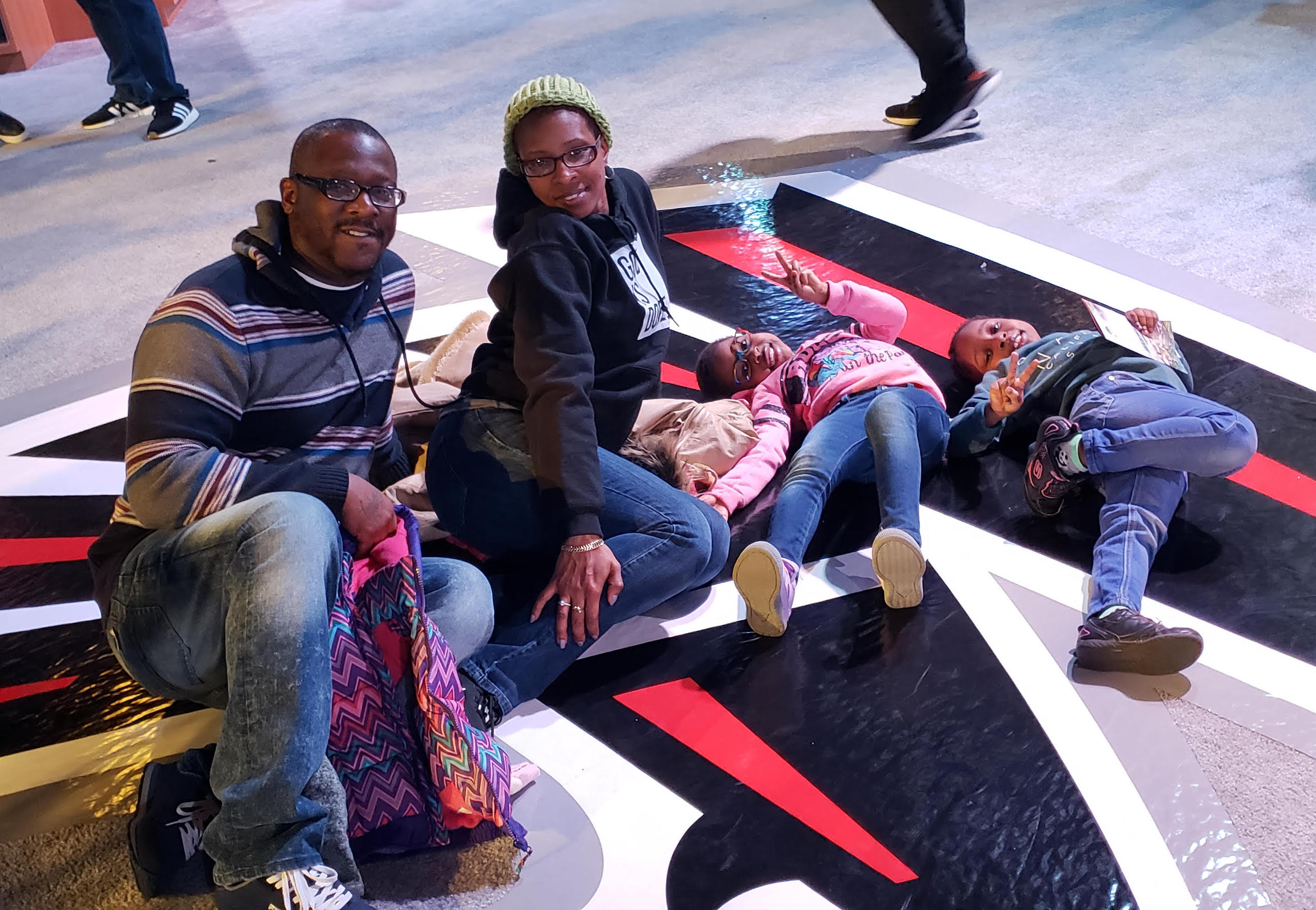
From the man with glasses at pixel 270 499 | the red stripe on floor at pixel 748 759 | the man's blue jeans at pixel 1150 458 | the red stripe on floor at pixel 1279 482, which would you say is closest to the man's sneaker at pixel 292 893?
the man with glasses at pixel 270 499

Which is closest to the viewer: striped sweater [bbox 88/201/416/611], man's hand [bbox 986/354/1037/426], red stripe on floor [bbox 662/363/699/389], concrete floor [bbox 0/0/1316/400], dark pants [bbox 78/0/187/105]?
striped sweater [bbox 88/201/416/611]

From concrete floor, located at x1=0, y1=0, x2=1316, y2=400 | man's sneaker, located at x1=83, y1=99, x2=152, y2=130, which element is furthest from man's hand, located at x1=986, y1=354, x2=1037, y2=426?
man's sneaker, located at x1=83, y1=99, x2=152, y2=130

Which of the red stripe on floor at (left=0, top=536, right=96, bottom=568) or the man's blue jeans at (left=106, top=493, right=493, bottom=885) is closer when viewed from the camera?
the man's blue jeans at (left=106, top=493, right=493, bottom=885)

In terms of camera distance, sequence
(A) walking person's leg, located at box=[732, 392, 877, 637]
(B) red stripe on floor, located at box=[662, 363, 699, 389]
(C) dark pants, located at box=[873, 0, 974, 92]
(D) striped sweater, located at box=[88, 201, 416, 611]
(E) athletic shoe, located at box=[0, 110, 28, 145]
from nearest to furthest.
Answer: (D) striped sweater, located at box=[88, 201, 416, 611], (A) walking person's leg, located at box=[732, 392, 877, 637], (B) red stripe on floor, located at box=[662, 363, 699, 389], (C) dark pants, located at box=[873, 0, 974, 92], (E) athletic shoe, located at box=[0, 110, 28, 145]

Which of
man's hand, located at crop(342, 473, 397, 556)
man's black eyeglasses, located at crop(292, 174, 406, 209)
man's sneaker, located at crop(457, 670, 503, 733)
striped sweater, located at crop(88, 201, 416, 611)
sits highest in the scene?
man's black eyeglasses, located at crop(292, 174, 406, 209)

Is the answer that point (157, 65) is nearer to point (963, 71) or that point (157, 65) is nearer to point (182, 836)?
point (963, 71)

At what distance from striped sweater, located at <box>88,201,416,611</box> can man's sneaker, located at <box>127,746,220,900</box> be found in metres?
0.29

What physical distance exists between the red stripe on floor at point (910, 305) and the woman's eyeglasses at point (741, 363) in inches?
15.0

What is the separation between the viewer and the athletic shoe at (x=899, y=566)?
2.10m

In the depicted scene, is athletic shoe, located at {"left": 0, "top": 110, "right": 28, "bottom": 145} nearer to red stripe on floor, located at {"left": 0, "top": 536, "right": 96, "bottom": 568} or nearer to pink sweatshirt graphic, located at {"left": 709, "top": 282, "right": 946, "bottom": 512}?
red stripe on floor, located at {"left": 0, "top": 536, "right": 96, "bottom": 568}

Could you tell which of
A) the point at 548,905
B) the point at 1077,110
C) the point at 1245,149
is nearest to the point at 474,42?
the point at 1077,110

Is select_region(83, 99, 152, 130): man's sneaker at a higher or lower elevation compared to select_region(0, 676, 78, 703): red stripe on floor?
higher

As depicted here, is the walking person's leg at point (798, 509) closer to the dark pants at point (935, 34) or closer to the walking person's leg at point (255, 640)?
the walking person's leg at point (255, 640)

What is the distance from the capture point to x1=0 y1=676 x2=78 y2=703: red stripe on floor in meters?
2.11
